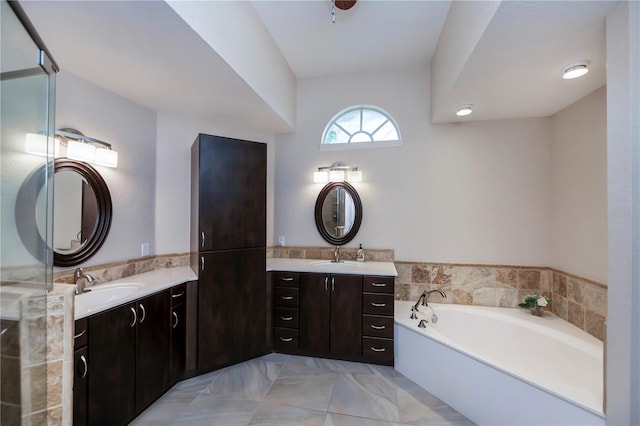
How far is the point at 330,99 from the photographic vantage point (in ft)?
11.0

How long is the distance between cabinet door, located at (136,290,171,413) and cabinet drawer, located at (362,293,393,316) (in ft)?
5.73

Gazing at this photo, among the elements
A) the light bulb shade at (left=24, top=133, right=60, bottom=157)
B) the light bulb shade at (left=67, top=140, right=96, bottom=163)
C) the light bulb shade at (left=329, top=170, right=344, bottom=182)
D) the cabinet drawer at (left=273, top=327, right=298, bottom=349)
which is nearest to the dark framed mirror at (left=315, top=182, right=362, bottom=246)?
the light bulb shade at (left=329, top=170, right=344, bottom=182)

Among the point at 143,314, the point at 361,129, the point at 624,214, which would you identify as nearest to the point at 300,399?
the point at 143,314

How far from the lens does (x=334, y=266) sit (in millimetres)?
2947

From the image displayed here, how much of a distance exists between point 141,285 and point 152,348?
485 mm

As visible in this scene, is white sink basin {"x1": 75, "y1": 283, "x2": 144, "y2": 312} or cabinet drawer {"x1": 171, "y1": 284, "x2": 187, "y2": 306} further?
cabinet drawer {"x1": 171, "y1": 284, "x2": 187, "y2": 306}

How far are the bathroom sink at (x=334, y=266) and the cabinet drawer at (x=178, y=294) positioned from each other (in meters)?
1.25

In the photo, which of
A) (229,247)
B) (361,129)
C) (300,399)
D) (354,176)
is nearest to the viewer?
(300,399)

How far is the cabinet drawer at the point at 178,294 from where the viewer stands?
220 centimetres

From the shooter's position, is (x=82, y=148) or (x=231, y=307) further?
(x=231, y=307)

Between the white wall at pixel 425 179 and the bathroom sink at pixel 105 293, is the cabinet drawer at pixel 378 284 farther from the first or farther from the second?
the bathroom sink at pixel 105 293

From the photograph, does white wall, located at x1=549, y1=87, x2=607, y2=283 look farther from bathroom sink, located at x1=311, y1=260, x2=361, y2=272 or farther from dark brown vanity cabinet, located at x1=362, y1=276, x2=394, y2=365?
bathroom sink, located at x1=311, y1=260, x2=361, y2=272

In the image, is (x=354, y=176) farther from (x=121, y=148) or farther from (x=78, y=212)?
(x=78, y=212)

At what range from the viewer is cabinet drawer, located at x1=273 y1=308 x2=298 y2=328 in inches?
110
